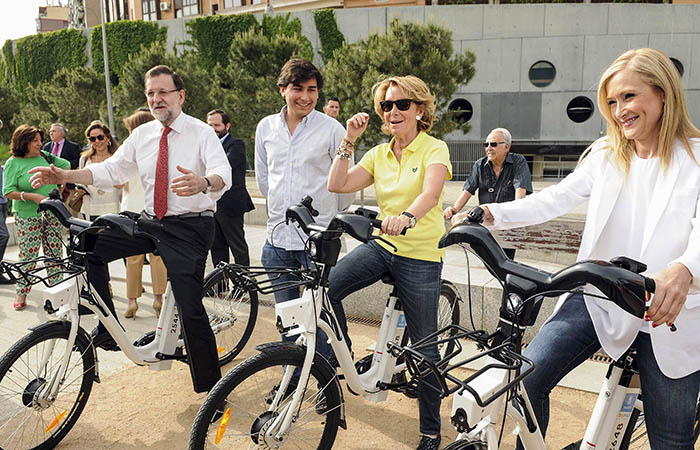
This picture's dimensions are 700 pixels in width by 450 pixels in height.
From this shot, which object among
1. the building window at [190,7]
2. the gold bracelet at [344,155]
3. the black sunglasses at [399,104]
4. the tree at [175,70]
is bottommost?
the gold bracelet at [344,155]

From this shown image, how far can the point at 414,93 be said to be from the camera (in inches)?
118

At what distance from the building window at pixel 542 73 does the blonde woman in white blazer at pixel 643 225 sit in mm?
25069

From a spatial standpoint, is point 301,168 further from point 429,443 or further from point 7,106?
point 7,106

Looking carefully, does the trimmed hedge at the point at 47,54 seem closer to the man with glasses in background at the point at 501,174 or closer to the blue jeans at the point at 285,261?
the man with glasses in background at the point at 501,174

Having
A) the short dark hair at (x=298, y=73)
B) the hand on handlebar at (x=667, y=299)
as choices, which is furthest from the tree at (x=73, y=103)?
the hand on handlebar at (x=667, y=299)

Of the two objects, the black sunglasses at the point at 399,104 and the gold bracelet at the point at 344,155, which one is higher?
the black sunglasses at the point at 399,104

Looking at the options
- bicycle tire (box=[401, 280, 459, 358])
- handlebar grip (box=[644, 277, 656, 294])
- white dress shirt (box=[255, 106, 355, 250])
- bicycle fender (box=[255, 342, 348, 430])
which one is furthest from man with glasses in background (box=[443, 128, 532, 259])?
handlebar grip (box=[644, 277, 656, 294])

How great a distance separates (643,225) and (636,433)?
943mm

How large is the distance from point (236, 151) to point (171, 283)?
2.87 meters

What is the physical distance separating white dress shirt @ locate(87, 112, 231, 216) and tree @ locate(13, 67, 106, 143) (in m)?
27.8

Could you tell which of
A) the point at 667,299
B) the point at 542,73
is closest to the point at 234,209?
the point at 667,299

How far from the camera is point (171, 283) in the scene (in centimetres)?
347

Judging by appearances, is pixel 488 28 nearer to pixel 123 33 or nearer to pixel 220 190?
pixel 123 33

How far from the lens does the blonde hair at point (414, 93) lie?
3.00m
